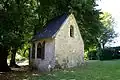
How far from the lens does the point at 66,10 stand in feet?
93.9

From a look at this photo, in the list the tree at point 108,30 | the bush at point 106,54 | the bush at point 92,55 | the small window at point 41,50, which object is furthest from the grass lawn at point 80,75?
the tree at point 108,30

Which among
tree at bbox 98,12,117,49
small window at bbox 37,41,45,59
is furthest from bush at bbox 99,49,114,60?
tree at bbox 98,12,117,49

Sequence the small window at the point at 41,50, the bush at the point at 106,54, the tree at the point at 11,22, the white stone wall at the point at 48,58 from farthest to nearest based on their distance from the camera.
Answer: the bush at the point at 106,54, the small window at the point at 41,50, the white stone wall at the point at 48,58, the tree at the point at 11,22

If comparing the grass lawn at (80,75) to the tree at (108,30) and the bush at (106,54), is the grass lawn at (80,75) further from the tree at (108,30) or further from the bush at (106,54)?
the tree at (108,30)

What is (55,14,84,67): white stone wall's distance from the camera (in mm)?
23969

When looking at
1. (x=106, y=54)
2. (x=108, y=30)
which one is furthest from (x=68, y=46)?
(x=108, y=30)

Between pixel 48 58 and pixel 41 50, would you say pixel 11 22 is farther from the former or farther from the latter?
pixel 41 50

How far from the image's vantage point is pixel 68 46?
82.5 ft

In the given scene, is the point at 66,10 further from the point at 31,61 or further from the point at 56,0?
the point at 31,61

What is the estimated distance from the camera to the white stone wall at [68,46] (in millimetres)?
23969

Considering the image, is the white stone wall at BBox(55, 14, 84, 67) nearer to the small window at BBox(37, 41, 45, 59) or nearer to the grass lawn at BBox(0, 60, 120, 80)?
the small window at BBox(37, 41, 45, 59)

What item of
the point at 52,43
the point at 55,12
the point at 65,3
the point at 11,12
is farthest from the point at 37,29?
the point at 11,12

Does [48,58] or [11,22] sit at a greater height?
[11,22]

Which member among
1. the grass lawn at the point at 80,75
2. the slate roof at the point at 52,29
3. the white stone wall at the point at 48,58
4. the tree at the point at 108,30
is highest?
the tree at the point at 108,30
